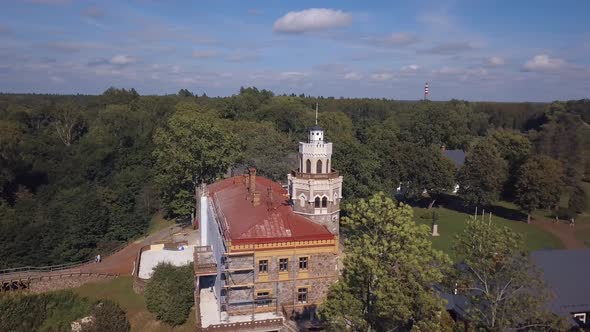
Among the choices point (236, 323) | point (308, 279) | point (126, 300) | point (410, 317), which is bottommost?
point (126, 300)

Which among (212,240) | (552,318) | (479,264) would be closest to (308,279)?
(212,240)

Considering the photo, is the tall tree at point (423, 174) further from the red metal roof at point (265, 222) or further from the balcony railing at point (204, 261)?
the balcony railing at point (204, 261)

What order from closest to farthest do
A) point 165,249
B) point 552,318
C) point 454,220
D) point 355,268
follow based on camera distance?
point 552,318 → point 355,268 → point 165,249 → point 454,220

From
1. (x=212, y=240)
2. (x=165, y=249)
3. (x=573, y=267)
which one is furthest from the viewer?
(x=165, y=249)

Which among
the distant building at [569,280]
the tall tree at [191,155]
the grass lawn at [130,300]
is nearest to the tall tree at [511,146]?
the distant building at [569,280]

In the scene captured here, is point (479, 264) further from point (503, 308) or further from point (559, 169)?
point (559, 169)

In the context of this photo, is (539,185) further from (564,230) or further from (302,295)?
(302,295)

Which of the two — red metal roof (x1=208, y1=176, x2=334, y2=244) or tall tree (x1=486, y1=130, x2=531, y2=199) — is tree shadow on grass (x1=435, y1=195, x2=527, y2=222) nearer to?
tall tree (x1=486, y1=130, x2=531, y2=199)
